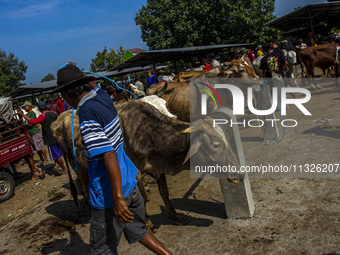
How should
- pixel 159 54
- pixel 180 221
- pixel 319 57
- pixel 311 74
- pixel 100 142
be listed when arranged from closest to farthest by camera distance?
1. pixel 100 142
2. pixel 180 221
3. pixel 319 57
4. pixel 311 74
5. pixel 159 54

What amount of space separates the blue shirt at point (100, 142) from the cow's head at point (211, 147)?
1.06 meters

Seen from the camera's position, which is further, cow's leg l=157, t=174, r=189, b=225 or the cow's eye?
cow's leg l=157, t=174, r=189, b=225

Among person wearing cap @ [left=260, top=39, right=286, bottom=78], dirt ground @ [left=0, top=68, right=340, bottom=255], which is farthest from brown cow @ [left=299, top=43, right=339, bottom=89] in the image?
dirt ground @ [left=0, top=68, right=340, bottom=255]

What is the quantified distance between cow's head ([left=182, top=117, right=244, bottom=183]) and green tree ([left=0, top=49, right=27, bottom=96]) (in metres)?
38.8

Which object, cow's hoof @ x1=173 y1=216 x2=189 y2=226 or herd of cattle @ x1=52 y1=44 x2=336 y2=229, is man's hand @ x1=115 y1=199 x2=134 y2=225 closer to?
herd of cattle @ x1=52 y1=44 x2=336 y2=229

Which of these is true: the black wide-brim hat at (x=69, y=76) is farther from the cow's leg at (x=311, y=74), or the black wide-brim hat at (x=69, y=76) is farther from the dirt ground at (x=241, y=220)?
the cow's leg at (x=311, y=74)

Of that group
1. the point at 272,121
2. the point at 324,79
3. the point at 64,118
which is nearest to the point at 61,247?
the point at 64,118

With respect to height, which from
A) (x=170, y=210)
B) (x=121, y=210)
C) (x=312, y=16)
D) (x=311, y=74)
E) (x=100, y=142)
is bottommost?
(x=170, y=210)

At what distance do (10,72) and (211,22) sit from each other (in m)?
29.7

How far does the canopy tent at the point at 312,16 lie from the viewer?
56.7 feet

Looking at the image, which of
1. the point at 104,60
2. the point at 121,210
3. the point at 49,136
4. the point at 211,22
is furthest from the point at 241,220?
the point at 104,60

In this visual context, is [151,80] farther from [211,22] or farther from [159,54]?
[211,22]

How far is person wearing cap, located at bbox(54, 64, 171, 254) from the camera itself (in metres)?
2.53

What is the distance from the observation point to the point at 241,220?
4051 mm
